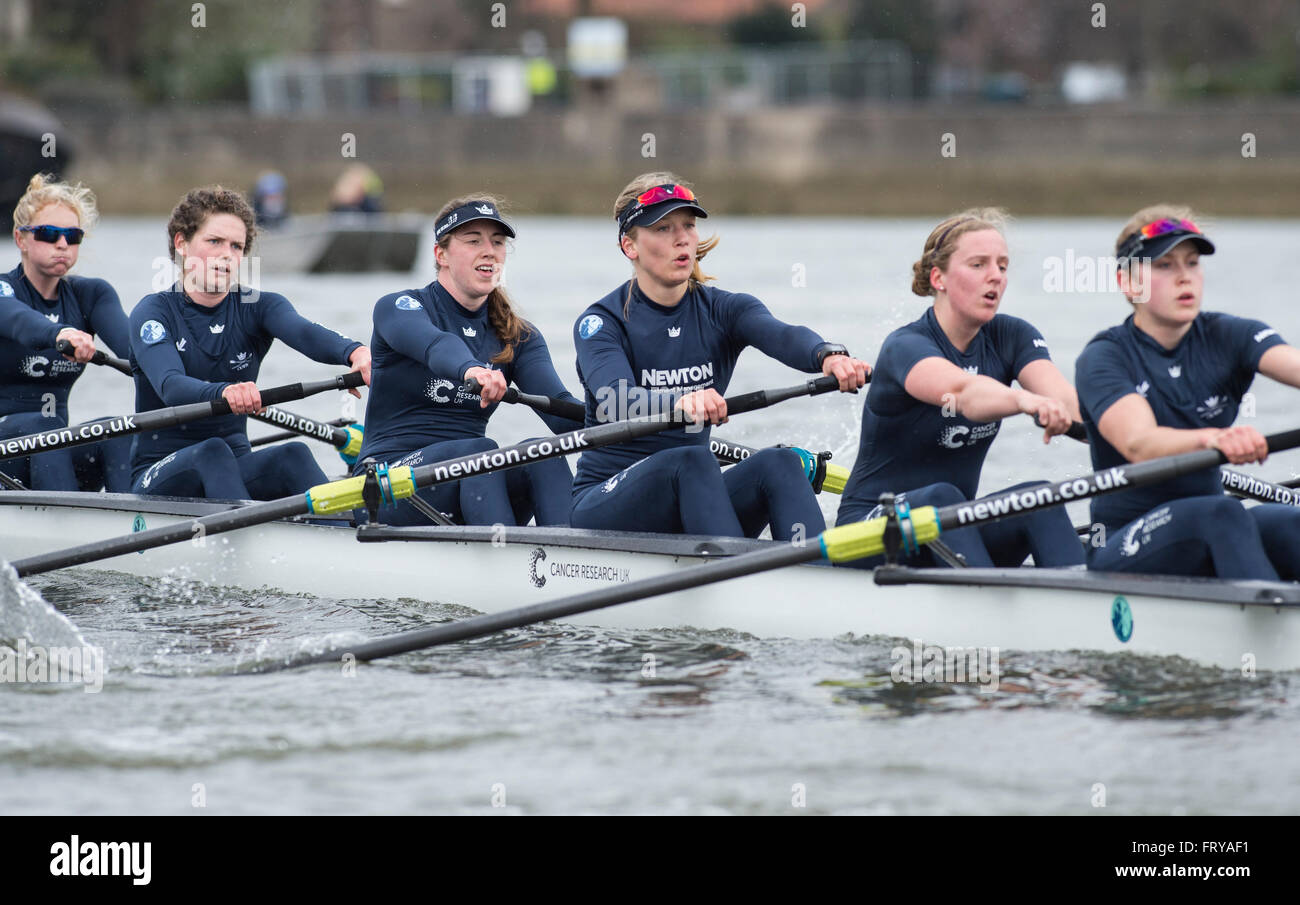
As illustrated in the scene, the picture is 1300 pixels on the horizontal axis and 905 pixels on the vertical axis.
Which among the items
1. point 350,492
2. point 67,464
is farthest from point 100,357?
point 350,492

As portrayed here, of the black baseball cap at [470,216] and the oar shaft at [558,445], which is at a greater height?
the black baseball cap at [470,216]

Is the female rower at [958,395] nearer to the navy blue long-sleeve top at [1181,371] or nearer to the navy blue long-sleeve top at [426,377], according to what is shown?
the navy blue long-sleeve top at [1181,371]

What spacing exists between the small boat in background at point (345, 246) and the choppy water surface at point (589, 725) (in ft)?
54.3

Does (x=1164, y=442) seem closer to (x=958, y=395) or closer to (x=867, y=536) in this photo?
(x=958, y=395)

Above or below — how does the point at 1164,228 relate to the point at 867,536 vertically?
above

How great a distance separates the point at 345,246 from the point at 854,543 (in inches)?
765

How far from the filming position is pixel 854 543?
560 cm

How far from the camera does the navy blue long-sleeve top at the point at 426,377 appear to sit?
682cm

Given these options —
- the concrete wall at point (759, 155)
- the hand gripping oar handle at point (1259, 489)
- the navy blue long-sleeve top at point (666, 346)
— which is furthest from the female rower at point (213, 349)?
the concrete wall at point (759, 155)

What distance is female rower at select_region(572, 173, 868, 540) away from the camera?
627 centimetres

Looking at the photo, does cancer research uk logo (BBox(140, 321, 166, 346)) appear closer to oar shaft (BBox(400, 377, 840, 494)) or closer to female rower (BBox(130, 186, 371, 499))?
female rower (BBox(130, 186, 371, 499))

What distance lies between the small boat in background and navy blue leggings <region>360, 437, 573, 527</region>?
16623 mm

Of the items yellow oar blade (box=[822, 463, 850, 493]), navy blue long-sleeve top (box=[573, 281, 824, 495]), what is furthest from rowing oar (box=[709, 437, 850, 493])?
navy blue long-sleeve top (box=[573, 281, 824, 495])
